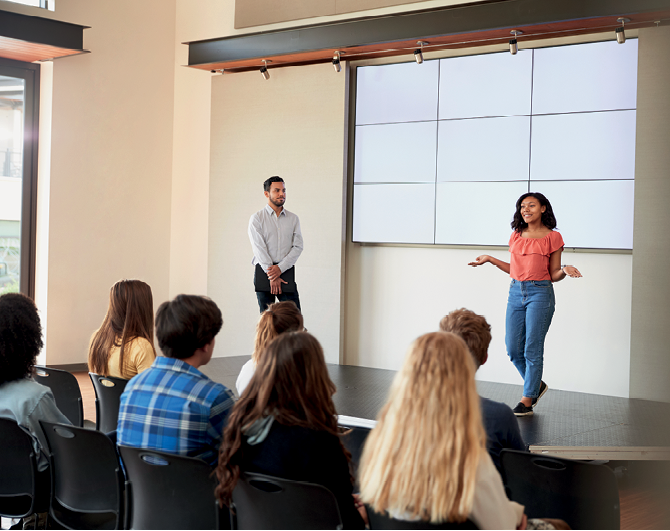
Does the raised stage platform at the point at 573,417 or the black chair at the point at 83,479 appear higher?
the black chair at the point at 83,479

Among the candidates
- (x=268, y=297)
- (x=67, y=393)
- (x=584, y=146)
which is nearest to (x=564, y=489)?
(x=67, y=393)

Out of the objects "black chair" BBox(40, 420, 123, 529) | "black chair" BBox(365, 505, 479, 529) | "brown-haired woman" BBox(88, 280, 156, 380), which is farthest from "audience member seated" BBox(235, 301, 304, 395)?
"black chair" BBox(365, 505, 479, 529)

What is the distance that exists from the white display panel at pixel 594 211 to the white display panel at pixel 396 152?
110cm

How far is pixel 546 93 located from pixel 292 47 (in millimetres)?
2370

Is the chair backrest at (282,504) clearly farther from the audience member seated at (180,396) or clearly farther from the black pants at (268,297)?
the black pants at (268,297)

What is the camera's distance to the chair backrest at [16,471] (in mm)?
2570

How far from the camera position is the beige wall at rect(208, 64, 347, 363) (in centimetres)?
696

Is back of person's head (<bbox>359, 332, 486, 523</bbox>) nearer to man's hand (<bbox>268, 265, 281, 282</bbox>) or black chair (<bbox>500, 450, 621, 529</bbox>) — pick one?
black chair (<bbox>500, 450, 621, 529</bbox>)

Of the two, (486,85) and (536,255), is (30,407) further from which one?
(486,85)

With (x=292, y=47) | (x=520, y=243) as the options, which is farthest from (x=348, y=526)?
(x=292, y=47)

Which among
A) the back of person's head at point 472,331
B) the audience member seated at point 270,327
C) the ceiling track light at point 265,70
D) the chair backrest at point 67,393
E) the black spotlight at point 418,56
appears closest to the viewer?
the back of person's head at point 472,331

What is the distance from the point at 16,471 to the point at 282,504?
4.10 ft

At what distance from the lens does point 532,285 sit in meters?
4.60

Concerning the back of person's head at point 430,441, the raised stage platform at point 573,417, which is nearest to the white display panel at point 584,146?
the raised stage platform at point 573,417
